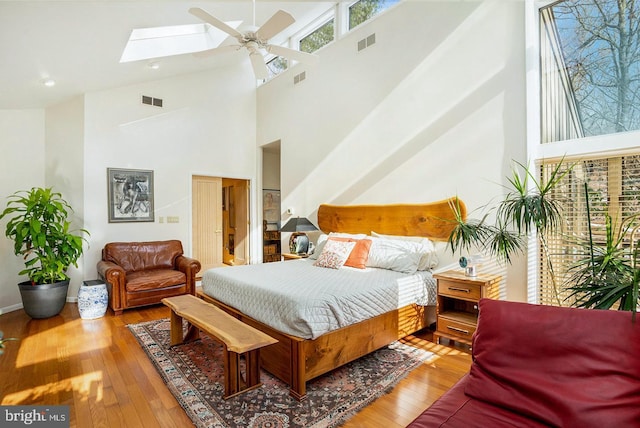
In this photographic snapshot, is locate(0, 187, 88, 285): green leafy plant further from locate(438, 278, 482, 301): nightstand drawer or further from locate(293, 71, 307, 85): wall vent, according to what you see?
locate(438, 278, 482, 301): nightstand drawer

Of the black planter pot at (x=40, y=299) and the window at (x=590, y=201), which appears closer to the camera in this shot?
the window at (x=590, y=201)

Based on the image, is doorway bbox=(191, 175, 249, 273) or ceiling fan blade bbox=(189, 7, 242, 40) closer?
ceiling fan blade bbox=(189, 7, 242, 40)

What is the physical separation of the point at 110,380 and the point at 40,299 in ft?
7.67

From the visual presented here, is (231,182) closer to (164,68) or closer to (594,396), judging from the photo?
(164,68)

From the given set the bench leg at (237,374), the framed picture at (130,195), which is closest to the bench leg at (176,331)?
the bench leg at (237,374)

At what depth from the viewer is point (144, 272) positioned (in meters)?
4.78

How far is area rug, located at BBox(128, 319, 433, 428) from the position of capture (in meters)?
2.03

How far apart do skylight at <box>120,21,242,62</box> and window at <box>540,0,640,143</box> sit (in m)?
3.77

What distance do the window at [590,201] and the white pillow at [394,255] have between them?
3.86ft

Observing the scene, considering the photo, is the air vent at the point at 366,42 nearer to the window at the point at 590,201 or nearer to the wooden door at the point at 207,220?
the window at the point at 590,201

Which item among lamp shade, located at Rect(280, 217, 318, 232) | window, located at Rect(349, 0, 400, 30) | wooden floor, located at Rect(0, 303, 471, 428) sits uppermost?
window, located at Rect(349, 0, 400, 30)

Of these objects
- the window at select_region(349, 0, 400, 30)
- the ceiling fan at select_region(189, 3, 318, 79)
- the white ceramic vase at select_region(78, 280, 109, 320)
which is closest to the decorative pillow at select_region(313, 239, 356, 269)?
the ceiling fan at select_region(189, 3, 318, 79)

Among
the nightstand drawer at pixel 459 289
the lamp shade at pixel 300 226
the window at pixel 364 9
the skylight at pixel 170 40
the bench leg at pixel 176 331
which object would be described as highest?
the window at pixel 364 9

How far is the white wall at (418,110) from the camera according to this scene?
10.6 ft
